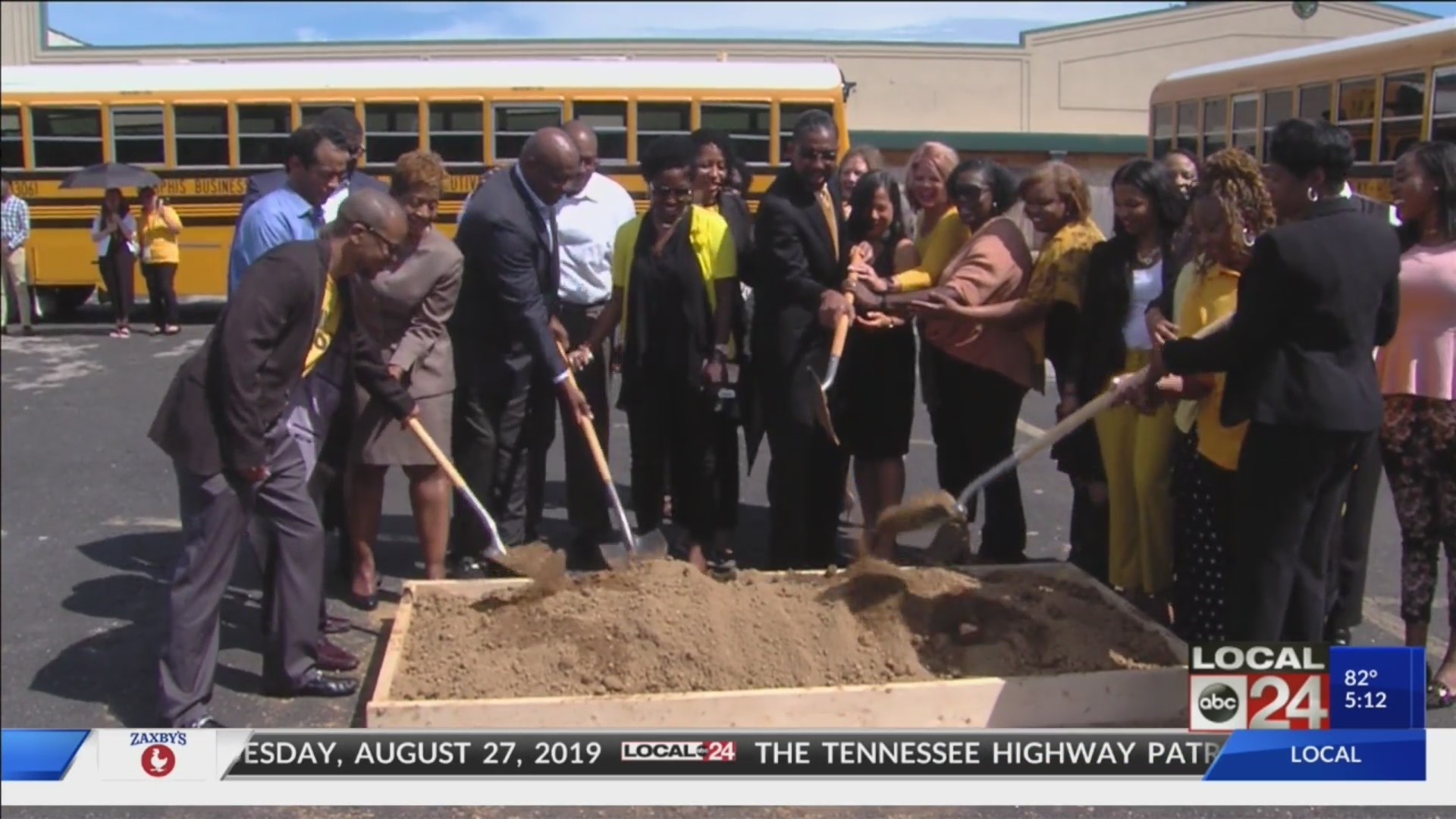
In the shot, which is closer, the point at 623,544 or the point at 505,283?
the point at 505,283

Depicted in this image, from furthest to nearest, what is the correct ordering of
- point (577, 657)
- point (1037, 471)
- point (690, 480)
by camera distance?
point (1037, 471) < point (690, 480) < point (577, 657)

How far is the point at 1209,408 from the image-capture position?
4.76 meters

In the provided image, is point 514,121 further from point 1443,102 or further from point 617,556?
point 617,556

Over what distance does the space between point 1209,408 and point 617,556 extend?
2306 mm

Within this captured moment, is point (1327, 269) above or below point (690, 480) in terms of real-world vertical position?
above

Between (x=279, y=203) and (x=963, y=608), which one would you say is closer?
(x=963, y=608)

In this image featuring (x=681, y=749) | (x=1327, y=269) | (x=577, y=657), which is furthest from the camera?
(x=577, y=657)

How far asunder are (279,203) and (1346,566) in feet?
13.8

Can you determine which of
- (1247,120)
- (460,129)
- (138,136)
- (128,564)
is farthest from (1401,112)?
(138,136)

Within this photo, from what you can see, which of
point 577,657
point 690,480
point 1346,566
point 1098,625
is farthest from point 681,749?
point 1346,566

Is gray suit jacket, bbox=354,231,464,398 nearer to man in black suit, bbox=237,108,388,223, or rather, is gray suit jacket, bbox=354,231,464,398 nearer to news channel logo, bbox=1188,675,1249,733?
man in black suit, bbox=237,108,388,223

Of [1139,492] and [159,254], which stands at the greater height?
[159,254]

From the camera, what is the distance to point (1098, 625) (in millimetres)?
5023

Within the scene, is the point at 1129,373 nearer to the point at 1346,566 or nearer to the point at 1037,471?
the point at 1346,566
